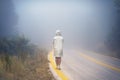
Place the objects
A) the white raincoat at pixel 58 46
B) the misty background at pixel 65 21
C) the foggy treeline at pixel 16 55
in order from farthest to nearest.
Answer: the misty background at pixel 65 21 < the white raincoat at pixel 58 46 < the foggy treeline at pixel 16 55

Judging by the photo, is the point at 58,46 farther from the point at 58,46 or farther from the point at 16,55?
the point at 16,55

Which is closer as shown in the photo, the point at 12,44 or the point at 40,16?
the point at 12,44

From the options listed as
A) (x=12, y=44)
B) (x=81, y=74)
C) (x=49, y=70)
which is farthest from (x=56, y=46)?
(x=12, y=44)

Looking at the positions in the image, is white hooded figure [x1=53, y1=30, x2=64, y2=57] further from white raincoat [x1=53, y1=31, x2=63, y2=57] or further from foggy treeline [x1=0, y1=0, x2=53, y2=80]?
foggy treeline [x1=0, y1=0, x2=53, y2=80]

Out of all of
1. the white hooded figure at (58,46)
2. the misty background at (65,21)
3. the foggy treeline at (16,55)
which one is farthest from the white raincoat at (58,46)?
the misty background at (65,21)

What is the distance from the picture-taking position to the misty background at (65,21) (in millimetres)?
32341

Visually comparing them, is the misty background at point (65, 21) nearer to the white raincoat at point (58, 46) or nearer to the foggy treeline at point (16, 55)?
the foggy treeline at point (16, 55)

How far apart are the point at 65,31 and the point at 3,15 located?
11.2m

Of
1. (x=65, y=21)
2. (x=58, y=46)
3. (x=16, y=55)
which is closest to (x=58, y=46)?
(x=58, y=46)

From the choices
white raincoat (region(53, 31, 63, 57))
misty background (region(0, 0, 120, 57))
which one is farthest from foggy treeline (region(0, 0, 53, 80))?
white raincoat (region(53, 31, 63, 57))

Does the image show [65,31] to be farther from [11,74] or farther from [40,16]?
[11,74]

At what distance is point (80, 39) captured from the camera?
135 ft

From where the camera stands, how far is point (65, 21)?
45.6 metres

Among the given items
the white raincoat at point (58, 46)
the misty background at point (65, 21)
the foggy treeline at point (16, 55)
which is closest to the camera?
the foggy treeline at point (16, 55)
